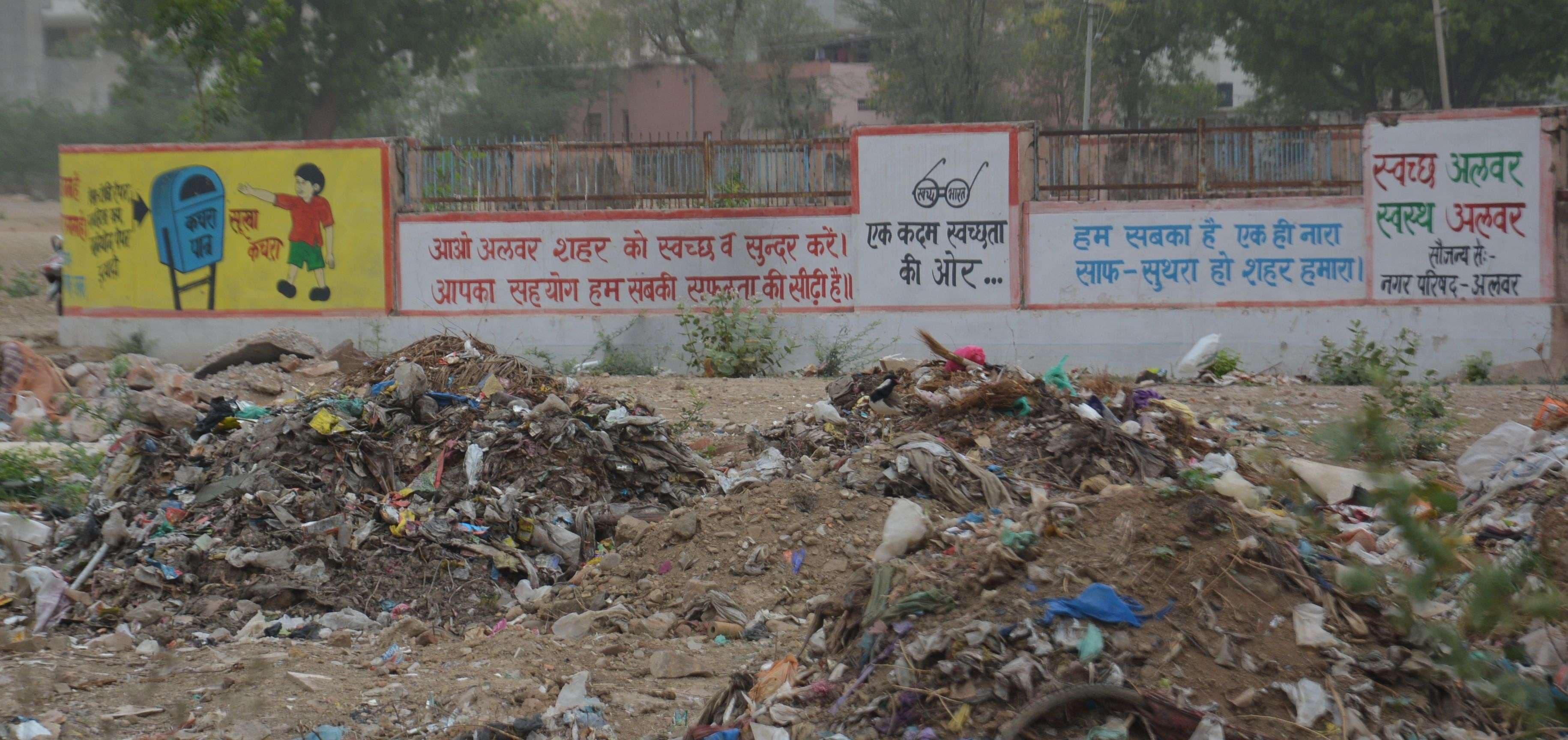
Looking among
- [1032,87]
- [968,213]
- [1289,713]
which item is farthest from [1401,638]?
[1032,87]

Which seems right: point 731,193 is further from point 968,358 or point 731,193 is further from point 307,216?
point 968,358

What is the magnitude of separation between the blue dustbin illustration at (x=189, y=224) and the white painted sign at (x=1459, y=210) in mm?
11117

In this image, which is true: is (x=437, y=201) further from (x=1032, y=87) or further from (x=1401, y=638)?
(x=1032, y=87)

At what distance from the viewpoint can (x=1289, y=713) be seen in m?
3.26

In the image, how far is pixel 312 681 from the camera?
173 inches

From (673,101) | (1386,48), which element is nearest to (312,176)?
(1386,48)

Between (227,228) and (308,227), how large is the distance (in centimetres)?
85

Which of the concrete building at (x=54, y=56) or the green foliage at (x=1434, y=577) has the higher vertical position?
the concrete building at (x=54, y=56)

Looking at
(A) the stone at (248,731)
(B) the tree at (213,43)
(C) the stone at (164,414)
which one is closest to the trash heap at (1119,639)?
(A) the stone at (248,731)

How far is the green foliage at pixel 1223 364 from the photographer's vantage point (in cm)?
1063

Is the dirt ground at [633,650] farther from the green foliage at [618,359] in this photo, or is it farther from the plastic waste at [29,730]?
the green foliage at [618,359]

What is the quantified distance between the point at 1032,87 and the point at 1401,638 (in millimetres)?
31119

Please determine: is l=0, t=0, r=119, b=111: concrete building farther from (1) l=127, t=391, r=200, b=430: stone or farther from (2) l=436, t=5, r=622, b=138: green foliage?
(1) l=127, t=391, r=200, b=430: stone

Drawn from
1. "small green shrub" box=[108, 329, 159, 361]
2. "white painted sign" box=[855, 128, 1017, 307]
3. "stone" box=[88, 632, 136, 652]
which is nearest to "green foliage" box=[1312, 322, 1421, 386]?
"white painted sign" box=[855, 128, 1017, 307]
